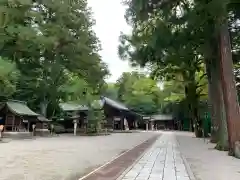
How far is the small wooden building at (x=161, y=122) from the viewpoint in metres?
66.9

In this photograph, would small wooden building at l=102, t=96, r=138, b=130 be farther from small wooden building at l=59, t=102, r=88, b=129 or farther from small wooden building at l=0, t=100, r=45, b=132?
small wooden building at l=0, t=100, r=45, b=132

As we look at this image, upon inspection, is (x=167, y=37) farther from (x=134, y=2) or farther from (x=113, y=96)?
(x=113, y=96)

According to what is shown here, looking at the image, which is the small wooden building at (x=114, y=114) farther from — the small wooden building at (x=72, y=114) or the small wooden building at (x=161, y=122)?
the small wooden building at (x=161, y=122)

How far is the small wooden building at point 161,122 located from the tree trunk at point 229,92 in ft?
171

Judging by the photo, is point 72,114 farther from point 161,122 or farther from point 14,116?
point 161,122

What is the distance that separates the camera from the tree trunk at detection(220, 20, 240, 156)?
13.6 metres

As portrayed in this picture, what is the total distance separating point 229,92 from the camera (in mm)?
13625

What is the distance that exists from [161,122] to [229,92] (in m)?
56.6

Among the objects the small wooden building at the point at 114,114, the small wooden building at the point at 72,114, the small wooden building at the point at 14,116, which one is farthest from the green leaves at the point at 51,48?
the small wooden building at the point at 114,114

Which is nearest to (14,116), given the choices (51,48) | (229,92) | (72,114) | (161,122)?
(51,48)

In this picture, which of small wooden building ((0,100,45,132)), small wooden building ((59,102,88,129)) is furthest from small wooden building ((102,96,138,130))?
small wooden building ((0,100,45,132))

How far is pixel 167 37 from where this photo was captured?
1388 cm

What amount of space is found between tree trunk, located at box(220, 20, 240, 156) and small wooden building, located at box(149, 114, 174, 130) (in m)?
52.2

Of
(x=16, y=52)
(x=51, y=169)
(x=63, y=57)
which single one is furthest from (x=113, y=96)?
(x=51, y=169)
